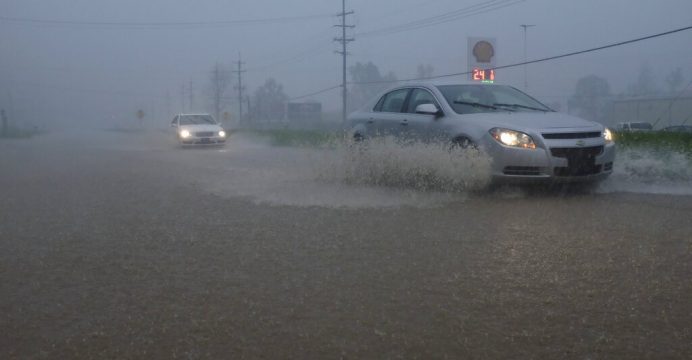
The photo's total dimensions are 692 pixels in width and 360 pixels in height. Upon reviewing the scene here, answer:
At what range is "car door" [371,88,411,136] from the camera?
8.90 m

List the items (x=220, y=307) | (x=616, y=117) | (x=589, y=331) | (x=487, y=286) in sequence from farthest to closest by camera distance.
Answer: (x=616, y=117)
(x=487, y=286)
(x=220, y=307)
(x=589, y=331)

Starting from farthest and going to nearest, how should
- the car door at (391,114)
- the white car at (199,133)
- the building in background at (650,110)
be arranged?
the building in background at (650,110), the white car at (199,133), the car door at (391,114)

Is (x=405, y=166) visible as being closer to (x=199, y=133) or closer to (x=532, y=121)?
(x=532, y=121)

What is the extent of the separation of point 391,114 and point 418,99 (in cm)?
51

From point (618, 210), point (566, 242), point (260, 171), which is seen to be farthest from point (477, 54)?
point (566, 242)

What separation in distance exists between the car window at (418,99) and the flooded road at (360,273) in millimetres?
1006

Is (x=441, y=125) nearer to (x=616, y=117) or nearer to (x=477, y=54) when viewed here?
(x=477, y=54)

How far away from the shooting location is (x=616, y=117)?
2322 inches

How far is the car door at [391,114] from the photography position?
8.90 meters

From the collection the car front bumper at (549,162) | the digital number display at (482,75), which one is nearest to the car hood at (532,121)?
the car front bumper at (549,162)

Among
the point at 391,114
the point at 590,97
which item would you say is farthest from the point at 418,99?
the point at 590,97

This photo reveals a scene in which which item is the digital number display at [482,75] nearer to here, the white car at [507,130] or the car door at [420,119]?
the white car at [507,130]

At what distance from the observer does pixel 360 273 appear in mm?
4176

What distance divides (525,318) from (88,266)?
2.96 metres
